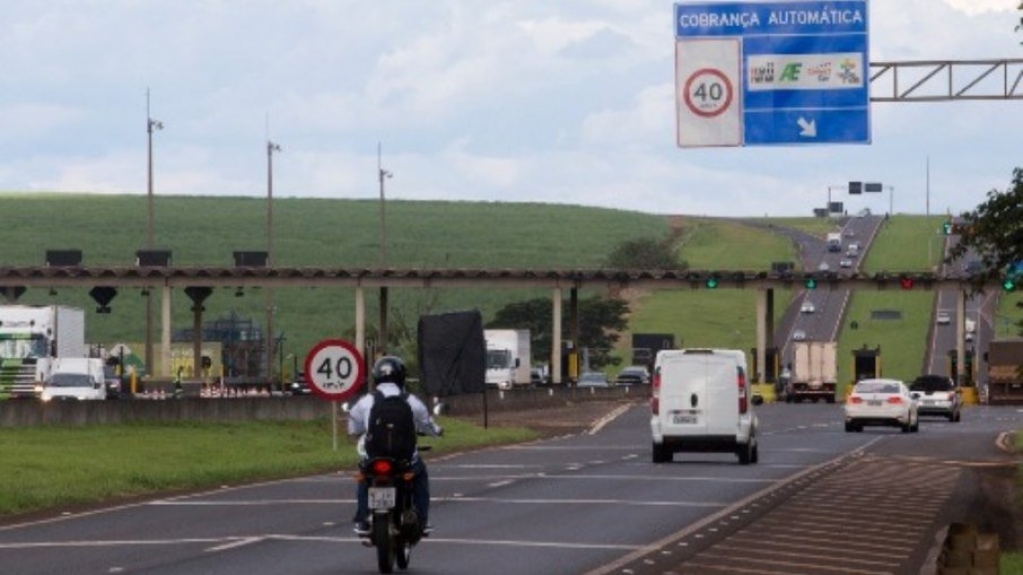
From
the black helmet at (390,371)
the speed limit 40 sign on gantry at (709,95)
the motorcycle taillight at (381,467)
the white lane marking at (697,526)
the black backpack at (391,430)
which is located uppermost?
the speed limit 40 sign on gantry at (709,95)

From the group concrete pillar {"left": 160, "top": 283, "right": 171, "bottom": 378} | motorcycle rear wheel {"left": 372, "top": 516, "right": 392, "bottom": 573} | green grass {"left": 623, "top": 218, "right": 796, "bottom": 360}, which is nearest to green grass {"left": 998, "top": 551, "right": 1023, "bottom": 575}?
motorcycle rear wheel {"left": 372, "top": 516, "right": 392, "bottom": 573}

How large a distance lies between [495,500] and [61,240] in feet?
528

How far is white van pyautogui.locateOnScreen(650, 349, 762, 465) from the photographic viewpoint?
46.3 metres

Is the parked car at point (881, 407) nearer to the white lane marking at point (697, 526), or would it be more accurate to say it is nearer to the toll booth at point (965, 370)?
the white lane marking at point (697, 526)

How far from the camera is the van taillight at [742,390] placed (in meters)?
46.3

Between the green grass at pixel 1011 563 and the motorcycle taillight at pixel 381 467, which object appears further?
the motorcycle taillight at pixel 381 467

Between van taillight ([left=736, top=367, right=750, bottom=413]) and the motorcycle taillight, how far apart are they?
25.7 m

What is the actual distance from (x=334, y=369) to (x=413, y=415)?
20495mm

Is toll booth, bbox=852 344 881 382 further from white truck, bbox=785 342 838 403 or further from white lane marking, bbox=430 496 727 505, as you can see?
white lane marking, bbox=430 496 727 505

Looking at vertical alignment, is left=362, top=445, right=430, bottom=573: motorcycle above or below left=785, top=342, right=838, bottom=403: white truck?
below

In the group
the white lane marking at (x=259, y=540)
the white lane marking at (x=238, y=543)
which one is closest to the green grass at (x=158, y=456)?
the white lane marking at (x=259, y=540)

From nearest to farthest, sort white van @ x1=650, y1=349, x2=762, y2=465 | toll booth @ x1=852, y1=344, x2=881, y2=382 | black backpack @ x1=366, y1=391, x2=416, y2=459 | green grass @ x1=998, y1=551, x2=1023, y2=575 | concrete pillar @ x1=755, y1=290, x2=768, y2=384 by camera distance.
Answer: green grass @ x1=998, y1=551, x2=1023, y2=575 < black backpack @ x1=366, y1=391, x2=416, y2=459 < white van @ x1=650, y1=349, x2=762, y2=465 < toll booth @ x1=852, y1=344, x2=881, y2=382 < concrete pillar @ x1=755, y1=290, x2=768, y2=384

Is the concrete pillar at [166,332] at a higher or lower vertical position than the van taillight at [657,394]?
higher

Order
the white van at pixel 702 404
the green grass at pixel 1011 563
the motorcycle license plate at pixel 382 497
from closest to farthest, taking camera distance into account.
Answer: the green grass at pixel 1011 563, the motorcycle license plate at pixel 382 497, the white van at pixel 702 404
